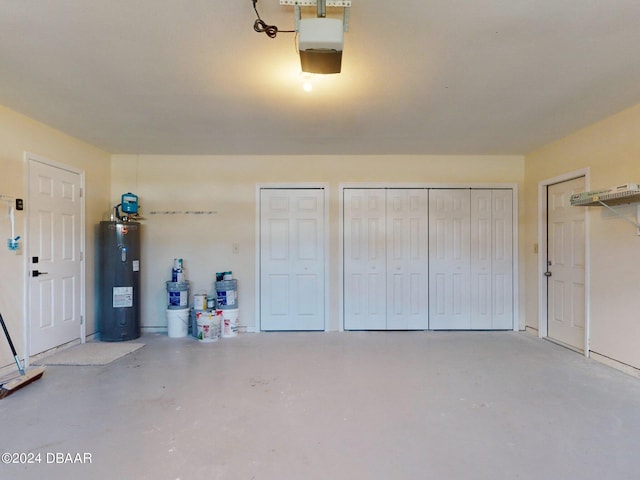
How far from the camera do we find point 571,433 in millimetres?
2250

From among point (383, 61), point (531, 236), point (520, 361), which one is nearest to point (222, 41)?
point (383, 61)

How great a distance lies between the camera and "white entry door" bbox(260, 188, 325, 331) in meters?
4.81

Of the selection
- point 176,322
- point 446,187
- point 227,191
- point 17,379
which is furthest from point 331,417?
point 446,187

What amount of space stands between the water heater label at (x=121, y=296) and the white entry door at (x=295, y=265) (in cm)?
169

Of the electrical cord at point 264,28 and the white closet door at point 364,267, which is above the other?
the electrical cord at point 264,28

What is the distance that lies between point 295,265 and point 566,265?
11.0 feet

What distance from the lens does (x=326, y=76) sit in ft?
8.39

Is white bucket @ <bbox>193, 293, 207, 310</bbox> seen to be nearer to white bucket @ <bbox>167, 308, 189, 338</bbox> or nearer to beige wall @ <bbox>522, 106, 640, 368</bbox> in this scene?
white bucket @ <bbox>167, 308, 189, 338</bbox>

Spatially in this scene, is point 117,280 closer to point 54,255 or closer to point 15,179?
point 54,255

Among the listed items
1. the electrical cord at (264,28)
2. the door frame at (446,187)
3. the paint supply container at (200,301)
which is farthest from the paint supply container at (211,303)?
the electrical cord at (264,28)

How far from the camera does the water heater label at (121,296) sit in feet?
14.1

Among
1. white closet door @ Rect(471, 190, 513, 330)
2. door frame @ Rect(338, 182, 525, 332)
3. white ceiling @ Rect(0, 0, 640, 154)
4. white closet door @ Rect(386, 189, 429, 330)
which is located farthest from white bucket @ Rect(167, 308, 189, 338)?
white closet door @ Rect(471, 190, 513, 330)

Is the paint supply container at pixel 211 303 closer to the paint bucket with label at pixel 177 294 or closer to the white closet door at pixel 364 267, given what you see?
the paint bucket with label at pixel 177 294

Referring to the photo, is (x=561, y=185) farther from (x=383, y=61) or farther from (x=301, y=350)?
(x=301, y=350)
